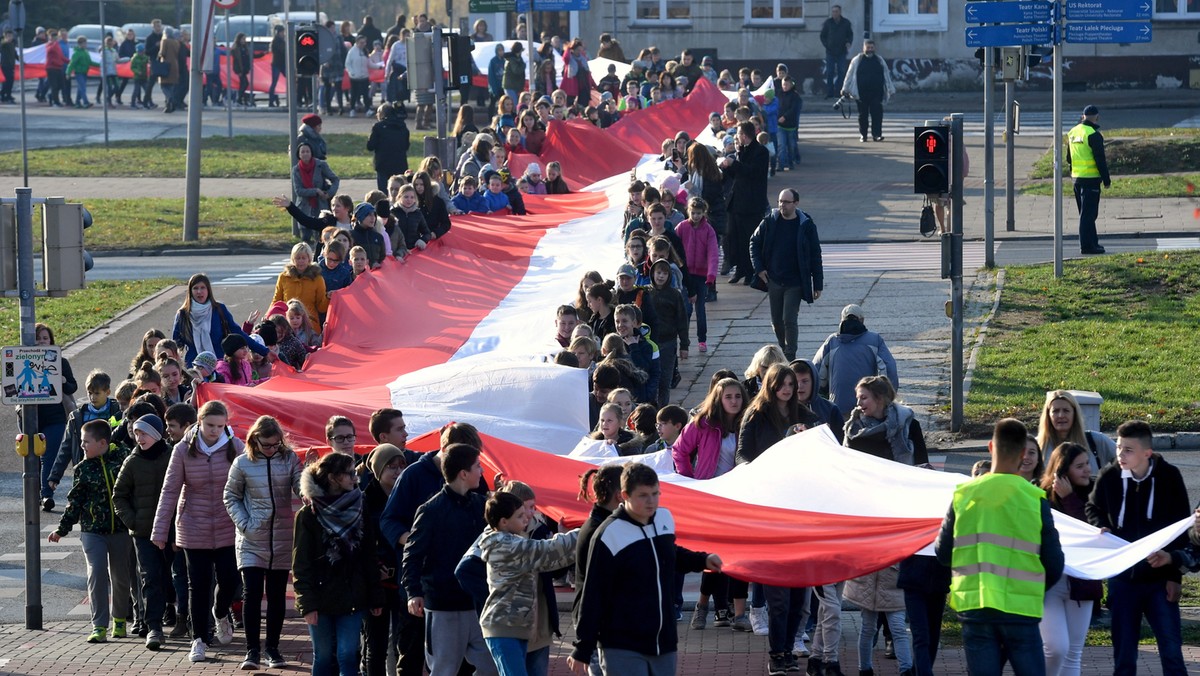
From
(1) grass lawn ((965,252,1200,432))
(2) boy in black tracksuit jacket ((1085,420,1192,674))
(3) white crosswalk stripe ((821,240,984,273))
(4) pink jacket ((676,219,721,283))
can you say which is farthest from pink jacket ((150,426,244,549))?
(3) white crosswalk stripe ((821,240,984,273))

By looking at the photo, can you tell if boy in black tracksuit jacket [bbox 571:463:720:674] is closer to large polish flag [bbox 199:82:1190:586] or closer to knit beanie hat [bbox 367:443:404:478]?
large polish flag [bbox 199:82:1190:586]

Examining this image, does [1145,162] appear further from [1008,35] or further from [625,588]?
[625,588]

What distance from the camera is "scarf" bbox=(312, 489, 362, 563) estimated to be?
9992 mm

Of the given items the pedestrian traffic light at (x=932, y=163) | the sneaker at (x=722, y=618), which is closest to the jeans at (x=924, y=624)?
the sneaker at (x=722, y=618)

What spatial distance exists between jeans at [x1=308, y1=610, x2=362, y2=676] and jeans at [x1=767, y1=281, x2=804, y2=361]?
28.8ft

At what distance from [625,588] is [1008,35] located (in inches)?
580

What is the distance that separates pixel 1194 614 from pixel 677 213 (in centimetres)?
987

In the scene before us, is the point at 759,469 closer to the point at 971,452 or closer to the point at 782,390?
the point at 782,390

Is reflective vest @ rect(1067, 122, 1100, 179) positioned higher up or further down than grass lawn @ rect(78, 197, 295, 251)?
higher up

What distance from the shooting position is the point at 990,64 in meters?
21.4

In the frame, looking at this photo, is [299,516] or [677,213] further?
[677,213]

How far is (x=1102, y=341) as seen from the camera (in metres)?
19.5

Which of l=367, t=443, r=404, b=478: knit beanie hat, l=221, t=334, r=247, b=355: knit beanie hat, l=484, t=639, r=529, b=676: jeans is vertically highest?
l=221, t=334, r=247, b=355: knit beanie hat

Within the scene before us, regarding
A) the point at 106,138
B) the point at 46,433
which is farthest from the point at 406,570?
the point at 106,138
